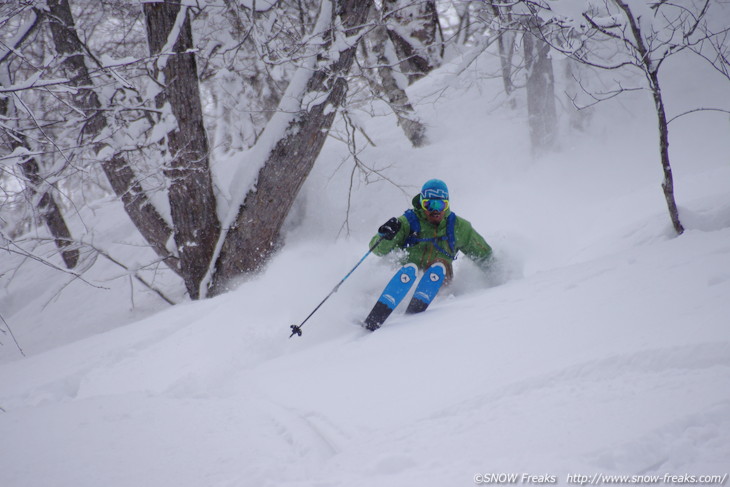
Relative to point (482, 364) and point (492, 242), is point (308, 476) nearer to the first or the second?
point (482, 364)

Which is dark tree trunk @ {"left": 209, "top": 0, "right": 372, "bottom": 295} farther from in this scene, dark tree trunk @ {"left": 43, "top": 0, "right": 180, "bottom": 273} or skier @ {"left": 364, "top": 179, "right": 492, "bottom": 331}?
skier @ {"left": 364, "top": 179, "right": 492, "bottom": 331}

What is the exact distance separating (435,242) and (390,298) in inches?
41.7

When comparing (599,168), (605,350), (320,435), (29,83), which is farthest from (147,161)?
(599,168)

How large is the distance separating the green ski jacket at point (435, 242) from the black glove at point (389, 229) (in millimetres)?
111

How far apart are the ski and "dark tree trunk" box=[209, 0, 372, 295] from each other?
2.11 metres

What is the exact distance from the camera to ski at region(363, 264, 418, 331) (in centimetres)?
388

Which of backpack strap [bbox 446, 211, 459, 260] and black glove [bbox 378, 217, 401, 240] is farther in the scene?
backpack strap [bbox 446, 211, 459, 260]

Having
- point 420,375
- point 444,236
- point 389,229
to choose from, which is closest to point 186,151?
point 389,229

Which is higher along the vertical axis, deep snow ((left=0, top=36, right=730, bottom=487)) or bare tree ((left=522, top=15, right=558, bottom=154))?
bare tree ((left=522, top=15, right=558, bottom=154))

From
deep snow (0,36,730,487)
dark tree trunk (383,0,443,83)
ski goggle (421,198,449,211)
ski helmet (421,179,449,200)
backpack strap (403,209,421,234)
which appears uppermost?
dark tree trunk (383,0,443,83)

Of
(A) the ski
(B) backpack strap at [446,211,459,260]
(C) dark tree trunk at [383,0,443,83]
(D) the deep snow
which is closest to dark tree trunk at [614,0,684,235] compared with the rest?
(D) the deep snow

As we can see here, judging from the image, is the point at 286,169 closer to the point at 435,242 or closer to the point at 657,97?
the point at 435,242

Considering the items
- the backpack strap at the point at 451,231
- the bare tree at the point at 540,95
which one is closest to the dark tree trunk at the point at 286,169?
the backpack strap at the point at 451,231

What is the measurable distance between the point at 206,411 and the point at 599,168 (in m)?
7.73
